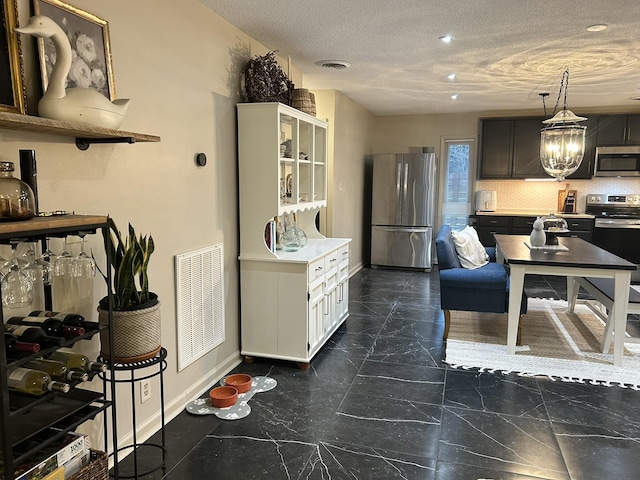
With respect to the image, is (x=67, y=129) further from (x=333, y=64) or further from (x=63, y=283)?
(x=333, y=64)

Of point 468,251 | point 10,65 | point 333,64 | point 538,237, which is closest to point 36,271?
point 10,65

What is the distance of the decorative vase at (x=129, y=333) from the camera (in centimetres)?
193

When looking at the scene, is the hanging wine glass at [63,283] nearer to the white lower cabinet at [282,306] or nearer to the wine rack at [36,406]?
the wine rack at [36,406]

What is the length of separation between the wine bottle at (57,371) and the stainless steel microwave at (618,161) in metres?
7.13

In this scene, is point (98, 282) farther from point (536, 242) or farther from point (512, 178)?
point (512, 178)

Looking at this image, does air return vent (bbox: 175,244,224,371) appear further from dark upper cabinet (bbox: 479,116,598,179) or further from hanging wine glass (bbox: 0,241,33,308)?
dark upper cabinet (bbox: 479,116,598,179)

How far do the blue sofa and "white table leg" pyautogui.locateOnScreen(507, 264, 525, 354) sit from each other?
24cm

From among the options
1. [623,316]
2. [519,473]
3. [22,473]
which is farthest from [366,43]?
[22,473]

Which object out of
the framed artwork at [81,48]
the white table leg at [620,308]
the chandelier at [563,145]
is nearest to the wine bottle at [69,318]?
the framed artwork at [81,48]

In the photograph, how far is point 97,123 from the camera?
1742 mm

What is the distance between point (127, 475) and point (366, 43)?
128 inches

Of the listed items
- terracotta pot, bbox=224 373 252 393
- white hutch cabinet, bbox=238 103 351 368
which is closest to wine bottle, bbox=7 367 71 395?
terracotta pot, bbox=224 373 252 393

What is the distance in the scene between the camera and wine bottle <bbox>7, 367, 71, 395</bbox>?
1505 mm

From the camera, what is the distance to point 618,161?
6.60 metres
